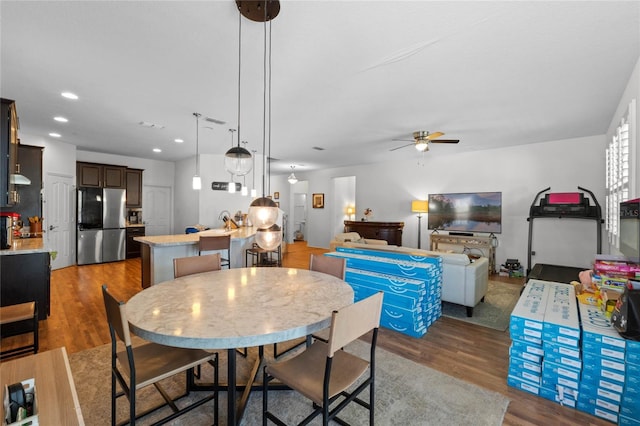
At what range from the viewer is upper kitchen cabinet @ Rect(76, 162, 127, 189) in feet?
20.7

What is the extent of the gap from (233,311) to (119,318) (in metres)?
0.52

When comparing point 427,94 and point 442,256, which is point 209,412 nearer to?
point 442,256

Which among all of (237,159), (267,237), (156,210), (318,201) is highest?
(237,159)

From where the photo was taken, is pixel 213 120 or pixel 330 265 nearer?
pixel 330 265

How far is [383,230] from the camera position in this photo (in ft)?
24.1

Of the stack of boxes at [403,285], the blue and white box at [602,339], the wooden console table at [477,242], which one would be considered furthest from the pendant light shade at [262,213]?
the wooden console table at [477,242]

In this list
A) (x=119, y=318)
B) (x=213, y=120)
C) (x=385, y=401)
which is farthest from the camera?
(x=213, y=120)

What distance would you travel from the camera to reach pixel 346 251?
400 cm

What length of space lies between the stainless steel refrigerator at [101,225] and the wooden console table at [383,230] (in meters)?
6.27

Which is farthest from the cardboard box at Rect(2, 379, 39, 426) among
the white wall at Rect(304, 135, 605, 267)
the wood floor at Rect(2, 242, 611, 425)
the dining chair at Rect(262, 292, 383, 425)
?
the white wall at Rect(304, 135, 605, 267)

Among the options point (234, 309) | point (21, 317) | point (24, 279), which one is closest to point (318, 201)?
point (24, 279)

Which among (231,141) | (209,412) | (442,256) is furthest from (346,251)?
A: (231,141)

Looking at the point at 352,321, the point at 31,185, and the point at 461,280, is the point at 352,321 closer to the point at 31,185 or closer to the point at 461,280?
the point at 461,280

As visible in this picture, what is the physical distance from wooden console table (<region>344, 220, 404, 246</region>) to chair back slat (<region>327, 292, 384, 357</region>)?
594 cm
